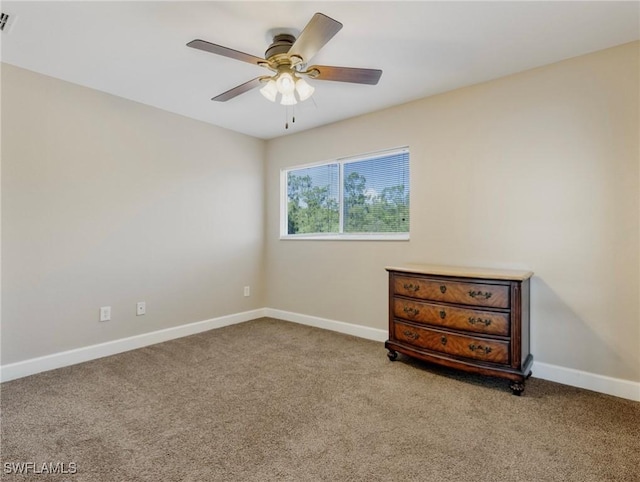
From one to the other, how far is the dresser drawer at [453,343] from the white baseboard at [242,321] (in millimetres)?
Result: 503

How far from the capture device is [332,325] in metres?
3.79

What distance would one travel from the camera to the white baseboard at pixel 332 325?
3.43m

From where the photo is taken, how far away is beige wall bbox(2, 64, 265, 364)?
8.38ft

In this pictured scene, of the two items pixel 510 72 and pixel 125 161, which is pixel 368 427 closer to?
pixel 510 72

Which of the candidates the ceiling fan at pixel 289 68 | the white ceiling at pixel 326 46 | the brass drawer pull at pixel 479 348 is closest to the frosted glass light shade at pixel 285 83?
the ceiling fan at pixel 289 68

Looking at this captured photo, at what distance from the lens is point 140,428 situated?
6.15ft

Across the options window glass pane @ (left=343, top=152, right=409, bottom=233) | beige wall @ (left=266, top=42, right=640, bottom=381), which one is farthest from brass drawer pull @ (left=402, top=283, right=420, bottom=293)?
window glass pane @ (left=343, top=152, right=409, bottom=233)

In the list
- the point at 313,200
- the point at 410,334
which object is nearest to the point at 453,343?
the point at 410,334

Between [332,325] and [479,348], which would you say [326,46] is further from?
[332,325]

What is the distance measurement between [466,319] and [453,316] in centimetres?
9

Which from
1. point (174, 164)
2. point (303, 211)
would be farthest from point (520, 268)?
point (174, 164)

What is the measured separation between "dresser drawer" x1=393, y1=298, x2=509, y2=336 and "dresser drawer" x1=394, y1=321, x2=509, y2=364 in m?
0.07

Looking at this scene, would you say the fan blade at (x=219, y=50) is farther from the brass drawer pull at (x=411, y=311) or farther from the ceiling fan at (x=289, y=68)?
the brass drawer pull at (x=411, y=311)

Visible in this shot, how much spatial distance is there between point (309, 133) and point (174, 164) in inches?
61.5
